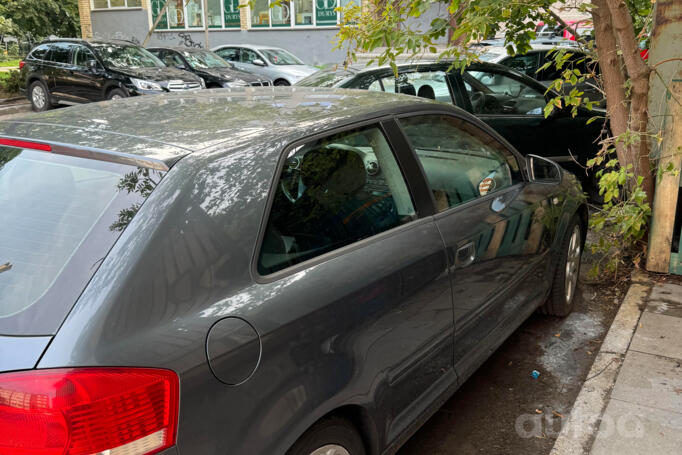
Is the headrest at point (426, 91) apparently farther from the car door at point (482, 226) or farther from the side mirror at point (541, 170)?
the car door at point (482, 226)

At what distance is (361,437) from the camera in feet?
8.07

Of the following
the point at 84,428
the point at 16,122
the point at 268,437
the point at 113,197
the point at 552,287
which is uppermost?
the point at 16,122

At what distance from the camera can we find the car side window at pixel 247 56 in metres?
20.2

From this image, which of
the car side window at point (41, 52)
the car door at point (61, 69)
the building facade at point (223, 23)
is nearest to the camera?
the car door at point (61, 69)

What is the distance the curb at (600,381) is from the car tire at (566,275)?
13.4 inches

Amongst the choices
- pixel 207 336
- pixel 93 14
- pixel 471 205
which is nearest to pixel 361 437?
pixel 207 336

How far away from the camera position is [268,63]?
19562 millimetres

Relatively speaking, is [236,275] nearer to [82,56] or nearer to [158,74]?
[158,74]

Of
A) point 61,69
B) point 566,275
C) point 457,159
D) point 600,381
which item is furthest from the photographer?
point 61,69

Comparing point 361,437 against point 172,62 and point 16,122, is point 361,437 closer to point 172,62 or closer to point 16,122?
point 16,122

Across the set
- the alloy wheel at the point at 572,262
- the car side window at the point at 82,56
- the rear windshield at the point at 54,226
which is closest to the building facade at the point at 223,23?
the car side window at the point at 82,56

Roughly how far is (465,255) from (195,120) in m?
1.37

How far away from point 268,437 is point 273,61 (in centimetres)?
1900

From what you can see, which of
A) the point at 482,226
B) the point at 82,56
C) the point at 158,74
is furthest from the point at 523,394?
the point at 82,56
